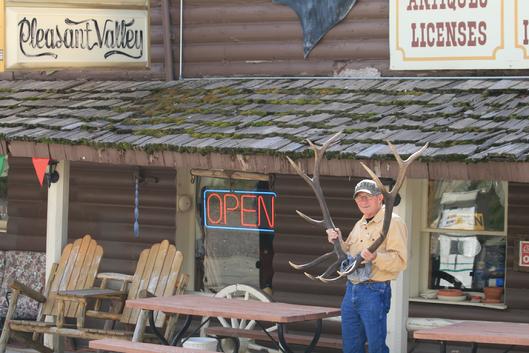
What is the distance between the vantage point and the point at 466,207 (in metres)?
11.5

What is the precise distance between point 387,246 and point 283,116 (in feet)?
6.26

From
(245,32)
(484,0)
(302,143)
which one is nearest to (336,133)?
(302,143)

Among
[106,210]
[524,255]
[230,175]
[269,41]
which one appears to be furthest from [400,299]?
[106,210]

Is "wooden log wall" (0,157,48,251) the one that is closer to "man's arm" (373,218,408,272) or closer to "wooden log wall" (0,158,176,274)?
"wooden log wall" (0,158,176,274)

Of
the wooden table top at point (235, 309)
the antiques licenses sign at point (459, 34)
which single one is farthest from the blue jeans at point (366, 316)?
the antiques licenses sign at point (459, 34)

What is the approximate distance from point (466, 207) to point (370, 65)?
1.53m

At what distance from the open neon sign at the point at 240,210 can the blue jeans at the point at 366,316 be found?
3.03m

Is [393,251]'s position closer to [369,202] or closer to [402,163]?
[369,202]

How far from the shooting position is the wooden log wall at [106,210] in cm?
1326

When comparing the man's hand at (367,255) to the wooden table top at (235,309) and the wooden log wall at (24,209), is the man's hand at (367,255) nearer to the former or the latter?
the wooden table top at (235,309)

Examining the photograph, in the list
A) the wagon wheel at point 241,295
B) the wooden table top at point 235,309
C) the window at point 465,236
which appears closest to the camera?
the wooden table top at point 235,309

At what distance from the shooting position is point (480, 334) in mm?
8805

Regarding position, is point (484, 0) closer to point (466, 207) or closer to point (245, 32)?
point (466, 207)

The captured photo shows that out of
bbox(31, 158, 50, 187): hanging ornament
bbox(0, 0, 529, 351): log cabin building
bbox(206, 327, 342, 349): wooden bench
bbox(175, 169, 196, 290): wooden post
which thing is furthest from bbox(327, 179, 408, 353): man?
bbox(175, 169, 196, 290): wooden post
